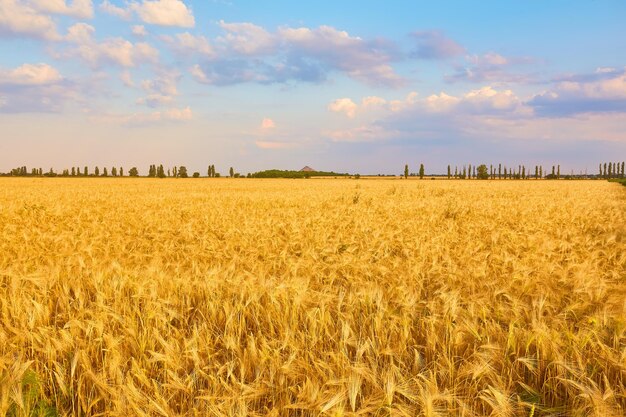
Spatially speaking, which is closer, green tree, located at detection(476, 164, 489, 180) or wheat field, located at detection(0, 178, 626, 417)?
wheat field, located at detection(0, 178, 626, 417)

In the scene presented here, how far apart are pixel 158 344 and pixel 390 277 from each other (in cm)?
243

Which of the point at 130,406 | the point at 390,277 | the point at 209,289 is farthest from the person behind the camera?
the point at 390,277

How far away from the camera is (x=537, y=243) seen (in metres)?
6.20

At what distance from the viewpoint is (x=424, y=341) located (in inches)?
101

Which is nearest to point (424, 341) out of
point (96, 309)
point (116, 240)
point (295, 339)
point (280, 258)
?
point (295, 339)

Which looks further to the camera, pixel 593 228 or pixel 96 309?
pixel 593 228

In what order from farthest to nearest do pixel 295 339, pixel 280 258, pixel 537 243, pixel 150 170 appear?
pixel 150 170
pixel 537 243
pixel 280 258
pixel 295 339

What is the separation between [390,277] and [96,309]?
2680mm

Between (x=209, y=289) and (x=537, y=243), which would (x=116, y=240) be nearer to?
(x=209, y=289)

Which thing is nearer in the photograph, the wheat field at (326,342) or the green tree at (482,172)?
the wheat field at (326,342)

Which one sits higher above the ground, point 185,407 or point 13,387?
point 13,387

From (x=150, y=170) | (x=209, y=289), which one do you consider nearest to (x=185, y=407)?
(x=209, y=289)

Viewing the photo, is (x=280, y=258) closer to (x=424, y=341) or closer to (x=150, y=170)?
(x=424, y=341)

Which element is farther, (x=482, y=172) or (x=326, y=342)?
(x=482, y=172)
